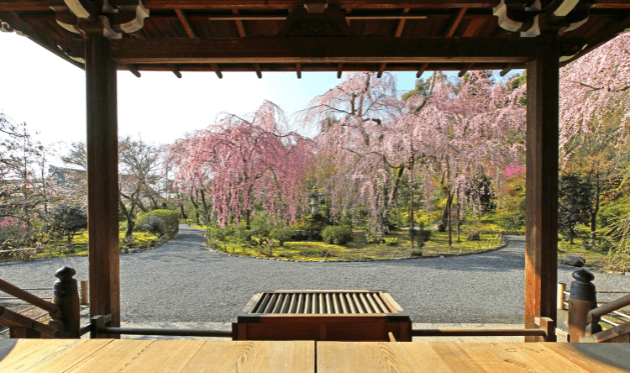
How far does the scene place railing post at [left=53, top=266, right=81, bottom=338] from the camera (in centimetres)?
157

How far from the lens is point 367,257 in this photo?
5953 mm

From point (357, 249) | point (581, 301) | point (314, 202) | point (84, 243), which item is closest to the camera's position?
point (581, 301)

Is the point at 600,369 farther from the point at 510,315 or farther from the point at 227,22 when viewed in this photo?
the point at 510,315

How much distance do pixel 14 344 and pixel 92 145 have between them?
1023mm

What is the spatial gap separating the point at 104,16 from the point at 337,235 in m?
5.89

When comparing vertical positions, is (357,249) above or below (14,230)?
below

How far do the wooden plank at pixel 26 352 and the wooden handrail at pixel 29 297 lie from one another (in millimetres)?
362

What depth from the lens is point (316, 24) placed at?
166cm

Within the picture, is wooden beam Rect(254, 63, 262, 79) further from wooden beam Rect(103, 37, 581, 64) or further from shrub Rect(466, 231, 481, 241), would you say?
shrub Rect(466, 231, 481, 241)

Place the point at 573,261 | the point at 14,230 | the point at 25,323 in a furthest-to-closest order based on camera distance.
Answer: the point at 573,261 → the point at 14,230 → the point at 25,323

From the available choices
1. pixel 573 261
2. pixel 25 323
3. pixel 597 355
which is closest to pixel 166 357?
pixel 25 323

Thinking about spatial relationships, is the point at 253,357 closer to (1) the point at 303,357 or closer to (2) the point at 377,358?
(1) the point at 303,357

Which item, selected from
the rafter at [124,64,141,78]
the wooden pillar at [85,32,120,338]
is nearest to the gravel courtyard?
the wooden pillar at [85,32,120,338]

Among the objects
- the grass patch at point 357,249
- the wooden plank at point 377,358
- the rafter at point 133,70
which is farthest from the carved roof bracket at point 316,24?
the grass patch at point 357,249
